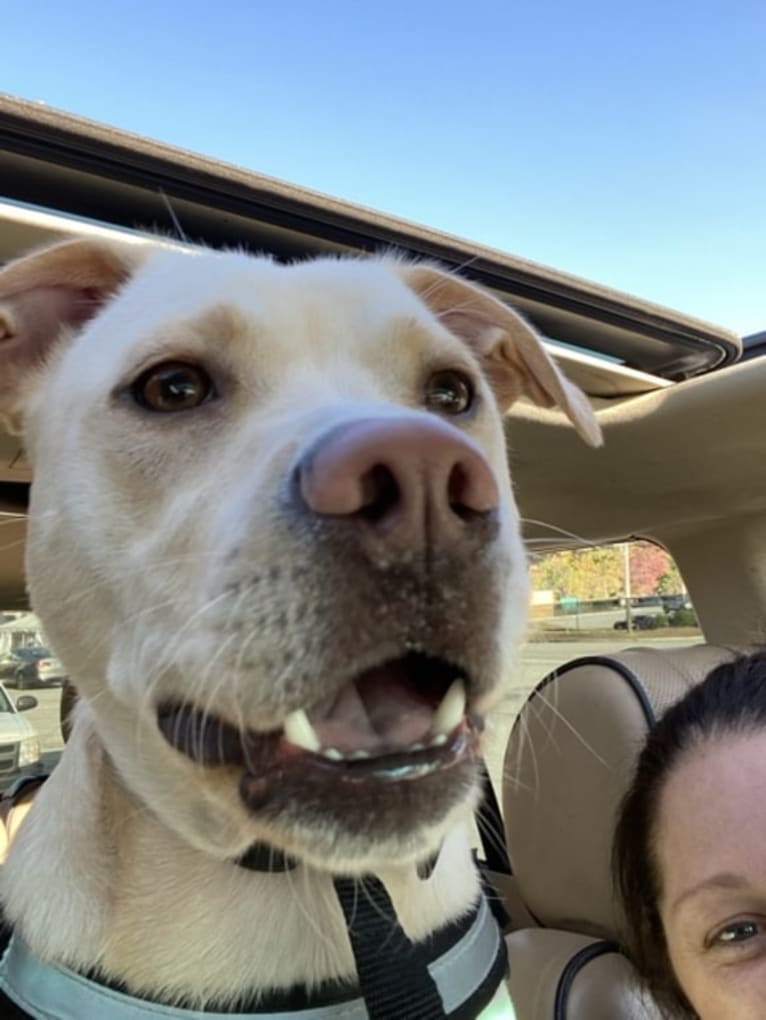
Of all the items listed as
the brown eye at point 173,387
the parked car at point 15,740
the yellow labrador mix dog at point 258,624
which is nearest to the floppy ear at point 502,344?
the yellow labrador mix dog at point 258,624

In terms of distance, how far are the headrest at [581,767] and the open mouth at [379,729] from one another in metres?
1.49

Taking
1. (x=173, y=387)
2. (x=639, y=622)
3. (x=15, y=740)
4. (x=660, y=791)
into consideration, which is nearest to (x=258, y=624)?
(x=173, y=387)

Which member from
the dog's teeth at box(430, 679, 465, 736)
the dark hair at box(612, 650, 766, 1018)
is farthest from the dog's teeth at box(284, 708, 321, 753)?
the dark hair at box(612, 650, 766, 1018)

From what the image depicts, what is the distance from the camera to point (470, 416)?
219 cm

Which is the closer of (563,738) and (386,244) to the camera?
(386,244)

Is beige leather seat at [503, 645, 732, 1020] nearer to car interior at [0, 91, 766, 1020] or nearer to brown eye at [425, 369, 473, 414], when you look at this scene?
car interior at [0, 91, 766, 1020]

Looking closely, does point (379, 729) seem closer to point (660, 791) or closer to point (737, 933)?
point (737, 933)

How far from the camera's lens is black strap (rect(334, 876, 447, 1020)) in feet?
5.48

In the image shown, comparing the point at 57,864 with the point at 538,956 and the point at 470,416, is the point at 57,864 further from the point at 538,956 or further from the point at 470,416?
the point at 538,956

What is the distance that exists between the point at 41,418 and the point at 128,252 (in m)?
0.40

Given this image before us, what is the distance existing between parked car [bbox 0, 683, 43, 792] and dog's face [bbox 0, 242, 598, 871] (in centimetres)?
352

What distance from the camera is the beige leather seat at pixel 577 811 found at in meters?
2.92

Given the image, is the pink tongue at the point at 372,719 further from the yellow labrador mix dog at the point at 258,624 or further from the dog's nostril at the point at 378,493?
the dog's nostril at the point at 378,493

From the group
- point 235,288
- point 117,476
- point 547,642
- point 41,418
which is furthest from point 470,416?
point 547,642
